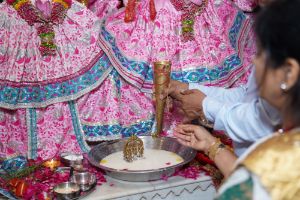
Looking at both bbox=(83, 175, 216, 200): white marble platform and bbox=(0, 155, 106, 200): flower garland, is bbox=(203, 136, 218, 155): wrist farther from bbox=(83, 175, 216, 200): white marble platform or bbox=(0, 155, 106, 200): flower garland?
bbox=(0, 155, 106, 200): flower garland

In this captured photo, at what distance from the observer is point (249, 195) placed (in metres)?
0.96

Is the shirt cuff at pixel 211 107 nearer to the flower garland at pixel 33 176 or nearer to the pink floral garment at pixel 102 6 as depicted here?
the flower garland at pixel 33 176

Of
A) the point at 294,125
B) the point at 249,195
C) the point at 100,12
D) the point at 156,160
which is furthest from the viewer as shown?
the point at 100,12

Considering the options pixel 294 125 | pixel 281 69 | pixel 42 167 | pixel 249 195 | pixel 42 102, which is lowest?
pixel 42 167

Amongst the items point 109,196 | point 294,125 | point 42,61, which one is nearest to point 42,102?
point 42,61

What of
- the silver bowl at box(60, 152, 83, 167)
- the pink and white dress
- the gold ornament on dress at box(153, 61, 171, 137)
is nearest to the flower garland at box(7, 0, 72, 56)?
the pink and white dress

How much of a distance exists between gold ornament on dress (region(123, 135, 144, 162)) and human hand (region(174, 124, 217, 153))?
0.37 meters

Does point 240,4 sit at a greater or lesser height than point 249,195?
greater

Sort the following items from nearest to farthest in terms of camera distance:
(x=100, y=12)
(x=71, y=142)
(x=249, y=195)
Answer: (x=249, y=195)
(x=71, y=142)
(x=100, y=12)

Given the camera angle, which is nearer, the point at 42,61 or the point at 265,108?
the point at 265,108

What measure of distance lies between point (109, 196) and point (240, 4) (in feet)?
5.49

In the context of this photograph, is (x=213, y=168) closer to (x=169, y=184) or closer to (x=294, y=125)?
(x=169, y=184)

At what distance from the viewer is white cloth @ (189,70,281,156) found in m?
1.54

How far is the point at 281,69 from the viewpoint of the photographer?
101cm
